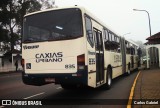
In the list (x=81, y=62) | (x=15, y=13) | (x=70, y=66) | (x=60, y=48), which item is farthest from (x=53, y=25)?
(x=15, y=13)

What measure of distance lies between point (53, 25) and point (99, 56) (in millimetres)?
2687

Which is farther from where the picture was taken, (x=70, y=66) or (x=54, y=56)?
(x=54, y=56)

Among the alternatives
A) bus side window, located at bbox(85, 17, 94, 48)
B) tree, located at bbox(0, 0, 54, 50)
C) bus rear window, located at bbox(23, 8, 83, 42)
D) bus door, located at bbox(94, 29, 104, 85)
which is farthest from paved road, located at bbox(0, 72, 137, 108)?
tree, located at bbox(0, 0, 54, 50)

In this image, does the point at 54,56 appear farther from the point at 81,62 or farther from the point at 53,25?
the point at 53,25

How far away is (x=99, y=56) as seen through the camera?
12.2 m

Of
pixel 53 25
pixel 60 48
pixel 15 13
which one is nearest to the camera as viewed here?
pixel 60 48

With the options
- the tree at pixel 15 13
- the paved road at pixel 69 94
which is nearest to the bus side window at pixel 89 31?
the paved road at pixel 69 94

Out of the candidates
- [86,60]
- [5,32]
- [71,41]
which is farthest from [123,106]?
[5,32]

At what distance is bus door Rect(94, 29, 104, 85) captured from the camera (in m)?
11.8

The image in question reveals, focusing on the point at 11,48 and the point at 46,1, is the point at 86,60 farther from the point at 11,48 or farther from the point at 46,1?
the point at 46,1

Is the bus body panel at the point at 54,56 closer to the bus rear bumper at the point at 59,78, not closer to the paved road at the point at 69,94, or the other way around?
the bus rear bumper at the point at 59,78

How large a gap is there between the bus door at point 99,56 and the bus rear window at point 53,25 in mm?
1759

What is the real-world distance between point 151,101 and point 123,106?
3.15 ft

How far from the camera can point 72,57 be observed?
9.99 m
